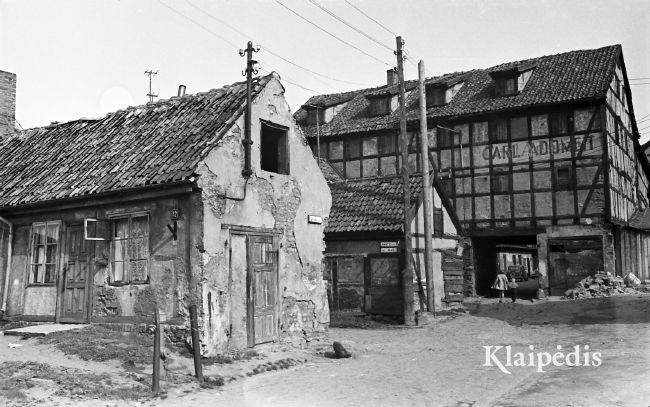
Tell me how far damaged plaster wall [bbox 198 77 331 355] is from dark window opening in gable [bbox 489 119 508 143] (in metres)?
16.9

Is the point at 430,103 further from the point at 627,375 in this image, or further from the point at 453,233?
the point at 627,375

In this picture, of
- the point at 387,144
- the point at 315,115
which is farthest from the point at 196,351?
the point at 315,115

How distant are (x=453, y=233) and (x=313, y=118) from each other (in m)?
15.0

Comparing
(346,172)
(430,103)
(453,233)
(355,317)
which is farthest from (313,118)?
(355,317)

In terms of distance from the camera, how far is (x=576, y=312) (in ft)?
69.8

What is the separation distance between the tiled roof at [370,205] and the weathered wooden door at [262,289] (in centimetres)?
755

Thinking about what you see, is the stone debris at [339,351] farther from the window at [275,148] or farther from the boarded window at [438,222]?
the boarded window at [438,222]

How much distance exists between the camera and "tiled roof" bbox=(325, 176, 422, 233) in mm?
21094

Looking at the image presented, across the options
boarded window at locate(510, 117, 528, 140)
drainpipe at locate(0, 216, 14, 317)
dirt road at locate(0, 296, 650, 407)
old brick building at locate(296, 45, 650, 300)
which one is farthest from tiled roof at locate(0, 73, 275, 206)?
boarded window at locate(510, 117, 528, 140)

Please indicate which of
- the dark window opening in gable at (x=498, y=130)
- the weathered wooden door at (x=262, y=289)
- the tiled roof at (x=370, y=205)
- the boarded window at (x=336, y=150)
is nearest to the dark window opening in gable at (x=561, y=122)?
the dark window opening in gable at (x=498, y=130)

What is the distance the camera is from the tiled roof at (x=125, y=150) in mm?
12688

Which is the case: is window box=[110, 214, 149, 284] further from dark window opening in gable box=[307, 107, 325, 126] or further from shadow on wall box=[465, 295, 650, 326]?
dark window opening in gable box=[307, 107, 325, 126]

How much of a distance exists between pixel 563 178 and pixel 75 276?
22.6 metres

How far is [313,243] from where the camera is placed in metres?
→ 15.2
